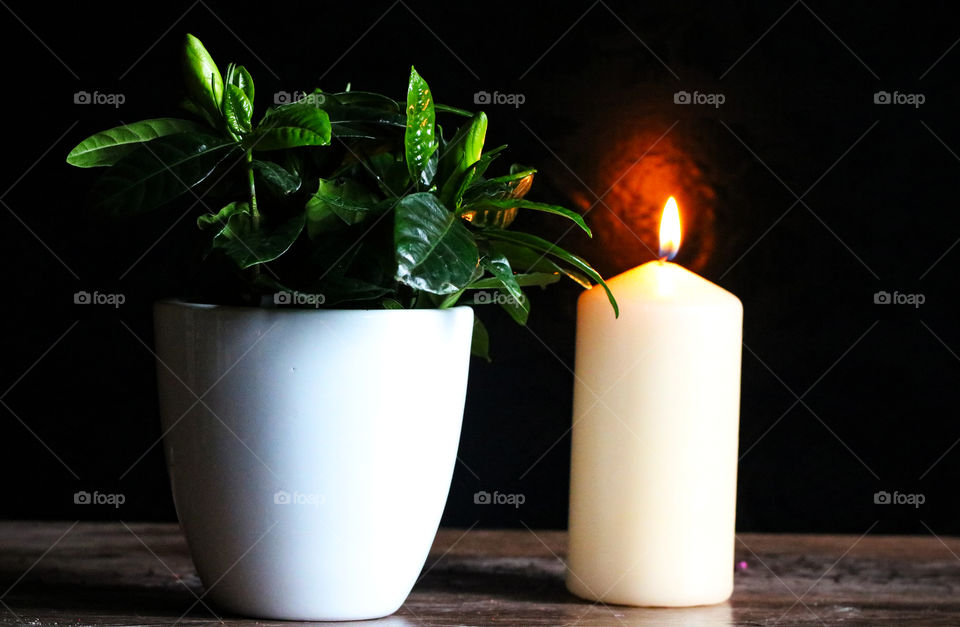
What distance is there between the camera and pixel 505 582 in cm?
72

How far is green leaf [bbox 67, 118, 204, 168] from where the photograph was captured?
1.93ft

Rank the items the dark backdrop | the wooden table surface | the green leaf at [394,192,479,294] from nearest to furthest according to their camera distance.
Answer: the green leaf at [394,192,479,294], the wooden table surface, the dark backdrop

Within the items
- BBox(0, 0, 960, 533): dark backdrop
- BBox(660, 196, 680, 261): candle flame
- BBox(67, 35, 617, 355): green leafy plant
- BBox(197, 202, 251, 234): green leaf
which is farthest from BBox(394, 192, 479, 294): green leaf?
BBox(0, 0, 960, 533): dark backdrop

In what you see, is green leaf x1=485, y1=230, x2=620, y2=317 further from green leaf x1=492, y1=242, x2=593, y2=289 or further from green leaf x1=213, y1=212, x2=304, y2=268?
green leaf x1=213, y1=212, x2=304, y2=268

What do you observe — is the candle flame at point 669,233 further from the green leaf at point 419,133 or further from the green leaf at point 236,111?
the green leaf at point 236,111

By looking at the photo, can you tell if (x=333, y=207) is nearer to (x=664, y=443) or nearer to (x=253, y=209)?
(x=253, y=209)

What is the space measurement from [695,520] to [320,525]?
0.81ft

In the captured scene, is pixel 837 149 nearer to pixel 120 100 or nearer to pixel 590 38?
pixel 590 38

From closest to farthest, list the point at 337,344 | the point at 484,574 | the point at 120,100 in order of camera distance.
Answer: the point at 337,344
the point at 484,574
the point at 120,100

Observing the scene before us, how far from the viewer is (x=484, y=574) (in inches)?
29.2

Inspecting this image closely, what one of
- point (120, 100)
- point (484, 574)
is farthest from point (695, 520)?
point (120, 100)

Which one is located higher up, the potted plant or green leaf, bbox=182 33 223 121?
green leaf, bbox=182 33 223 121

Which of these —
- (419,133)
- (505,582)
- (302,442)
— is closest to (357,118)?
(419,133)

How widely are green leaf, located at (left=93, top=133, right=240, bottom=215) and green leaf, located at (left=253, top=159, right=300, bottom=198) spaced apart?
27 millimetres
